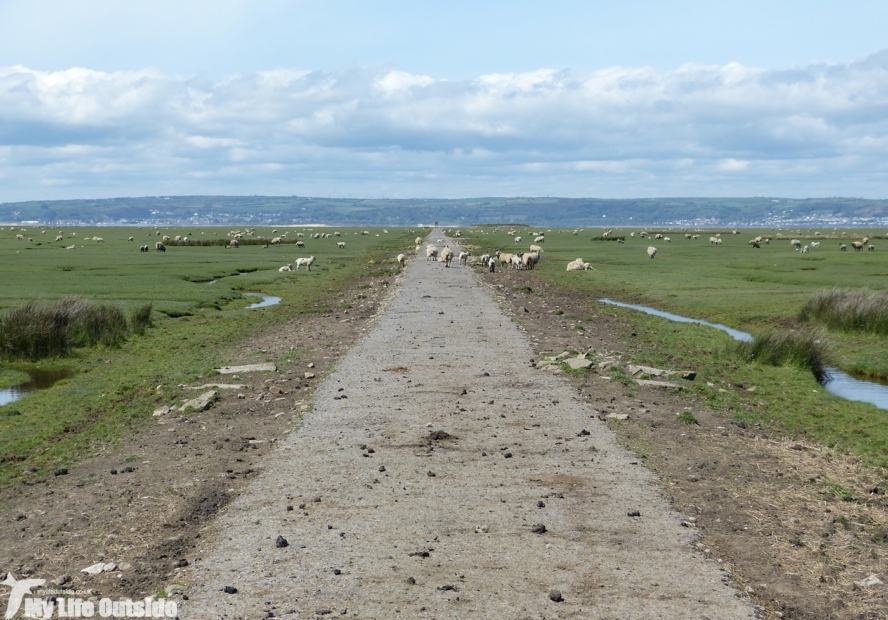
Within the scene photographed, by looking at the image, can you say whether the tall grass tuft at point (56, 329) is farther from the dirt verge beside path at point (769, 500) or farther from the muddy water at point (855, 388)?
the muddy water at point (855, 388)

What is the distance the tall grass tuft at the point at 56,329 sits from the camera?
2648 cm

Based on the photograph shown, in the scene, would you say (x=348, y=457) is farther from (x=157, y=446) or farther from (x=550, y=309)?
(x=550, y=309)

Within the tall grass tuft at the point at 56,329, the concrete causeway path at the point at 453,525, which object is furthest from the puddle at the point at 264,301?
the concrete causeway path at the point at 453,525

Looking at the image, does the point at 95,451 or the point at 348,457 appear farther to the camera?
the point at 95,451

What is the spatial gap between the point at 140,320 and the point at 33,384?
8.83 metres

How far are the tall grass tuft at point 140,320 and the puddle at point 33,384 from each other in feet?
19.8

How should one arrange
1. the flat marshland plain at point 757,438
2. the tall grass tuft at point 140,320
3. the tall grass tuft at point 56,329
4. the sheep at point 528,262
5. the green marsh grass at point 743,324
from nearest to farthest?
the flat marshland plain at point 757,438 → the green marsh grass at point 743,324 → the tall grass tuft at point 56,329 → the tall grass tuft at point 140,320 → the sheep at point 528,262

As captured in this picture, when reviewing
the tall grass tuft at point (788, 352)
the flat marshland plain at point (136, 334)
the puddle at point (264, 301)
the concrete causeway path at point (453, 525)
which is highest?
the concrete causeway path at point (453, 525)

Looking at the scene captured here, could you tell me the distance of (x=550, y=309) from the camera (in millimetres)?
35656

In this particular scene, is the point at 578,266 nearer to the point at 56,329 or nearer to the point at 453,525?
the point at 56,329

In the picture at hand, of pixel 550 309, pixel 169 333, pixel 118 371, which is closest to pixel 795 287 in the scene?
pixel 550 309

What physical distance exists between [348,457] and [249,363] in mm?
10459

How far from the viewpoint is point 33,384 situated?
23.1 metres

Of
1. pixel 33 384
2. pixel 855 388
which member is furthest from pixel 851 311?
pixel 33 384
